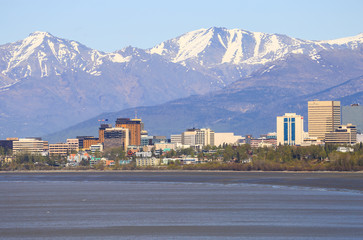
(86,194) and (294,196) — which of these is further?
(86,194)

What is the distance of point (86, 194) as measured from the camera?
152 m

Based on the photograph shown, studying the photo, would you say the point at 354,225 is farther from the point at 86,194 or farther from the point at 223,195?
the point at 86,194

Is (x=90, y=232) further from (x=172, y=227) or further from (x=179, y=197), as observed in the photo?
(x=179, y=197)

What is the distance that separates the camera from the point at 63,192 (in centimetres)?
16075

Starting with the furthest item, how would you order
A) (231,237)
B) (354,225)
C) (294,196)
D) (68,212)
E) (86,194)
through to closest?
1. (86,194)
2. (294,196)
3. (68,212)
4. (354,225)
5. (231,237)

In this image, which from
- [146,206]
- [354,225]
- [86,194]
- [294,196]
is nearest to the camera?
[354,225]

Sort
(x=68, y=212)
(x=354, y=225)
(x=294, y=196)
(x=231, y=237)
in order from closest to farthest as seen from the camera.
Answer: (x=231, y=237)
(x=354, y=225)
(x=68, y=212)
(x=294, y=196)

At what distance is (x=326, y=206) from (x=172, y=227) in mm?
30094

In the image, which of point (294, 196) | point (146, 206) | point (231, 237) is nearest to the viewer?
point (231, 237)

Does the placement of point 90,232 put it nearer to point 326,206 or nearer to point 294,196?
point 326,206

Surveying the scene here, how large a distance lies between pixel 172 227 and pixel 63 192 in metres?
69.8

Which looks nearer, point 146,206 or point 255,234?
point 255,234

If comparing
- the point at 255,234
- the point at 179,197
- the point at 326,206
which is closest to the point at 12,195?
the point at 179,197

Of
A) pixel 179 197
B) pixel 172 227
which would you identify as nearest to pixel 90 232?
pixel 172 227
